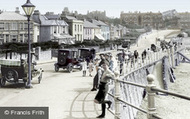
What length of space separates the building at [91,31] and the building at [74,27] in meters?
4.18

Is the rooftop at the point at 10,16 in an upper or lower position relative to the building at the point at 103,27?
lower

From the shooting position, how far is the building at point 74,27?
230 ft

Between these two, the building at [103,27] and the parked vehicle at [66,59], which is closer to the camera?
the parked vehicle at [66,59]

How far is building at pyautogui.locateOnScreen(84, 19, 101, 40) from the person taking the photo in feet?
260

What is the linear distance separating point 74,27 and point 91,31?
12169 millimetres

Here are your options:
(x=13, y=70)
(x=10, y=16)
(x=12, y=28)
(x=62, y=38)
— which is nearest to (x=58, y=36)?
(x=62, y=38)

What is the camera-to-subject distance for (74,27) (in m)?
70.8

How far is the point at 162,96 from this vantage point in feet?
97.7

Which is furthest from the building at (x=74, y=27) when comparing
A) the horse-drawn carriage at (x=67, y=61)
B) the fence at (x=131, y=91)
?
the horse-drawn carriage at (x=67, y=61)

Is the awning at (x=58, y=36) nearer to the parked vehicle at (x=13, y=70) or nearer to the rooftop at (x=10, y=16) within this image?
the rooftop at (x=10, y=16)

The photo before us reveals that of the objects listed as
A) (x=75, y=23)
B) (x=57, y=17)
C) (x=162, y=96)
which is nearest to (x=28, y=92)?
(x=162, y=96)

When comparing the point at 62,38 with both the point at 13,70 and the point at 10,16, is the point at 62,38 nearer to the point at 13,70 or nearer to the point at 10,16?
the point at 10,16

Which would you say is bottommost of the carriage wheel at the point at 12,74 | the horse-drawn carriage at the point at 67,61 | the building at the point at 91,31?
the carriage wheel at the point at 12,74

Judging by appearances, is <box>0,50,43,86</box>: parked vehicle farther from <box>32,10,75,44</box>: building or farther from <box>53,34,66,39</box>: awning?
<box>53,34,66,39</box>: awning
